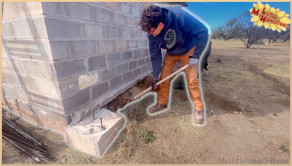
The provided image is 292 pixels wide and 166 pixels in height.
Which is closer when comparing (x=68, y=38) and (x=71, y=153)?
(x=68, y=38)

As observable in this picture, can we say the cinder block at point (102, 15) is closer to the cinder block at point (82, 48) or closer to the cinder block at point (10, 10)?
the cinder block at point (82, 48)

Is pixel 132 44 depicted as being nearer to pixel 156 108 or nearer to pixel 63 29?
pixel 156 108

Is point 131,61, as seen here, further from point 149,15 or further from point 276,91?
point 276,91

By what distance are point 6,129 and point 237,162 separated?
117 inches

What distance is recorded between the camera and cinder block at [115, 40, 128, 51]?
110 inches

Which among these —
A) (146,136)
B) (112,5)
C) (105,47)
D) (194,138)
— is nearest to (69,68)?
(105,47)

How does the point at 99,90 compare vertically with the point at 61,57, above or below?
below

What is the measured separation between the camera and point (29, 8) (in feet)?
5.43

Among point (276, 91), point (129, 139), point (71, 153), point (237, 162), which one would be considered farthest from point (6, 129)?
point (276, 91)

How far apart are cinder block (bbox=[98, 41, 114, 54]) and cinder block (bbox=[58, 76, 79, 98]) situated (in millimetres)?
651

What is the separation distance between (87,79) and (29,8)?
3.51 ft

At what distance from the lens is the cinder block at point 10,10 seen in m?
1.77

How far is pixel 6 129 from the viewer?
1.80m

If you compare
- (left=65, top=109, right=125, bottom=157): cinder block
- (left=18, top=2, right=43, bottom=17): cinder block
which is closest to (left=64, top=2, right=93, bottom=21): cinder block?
(left=18, top=2, right=43, bottom=17): cinder block
